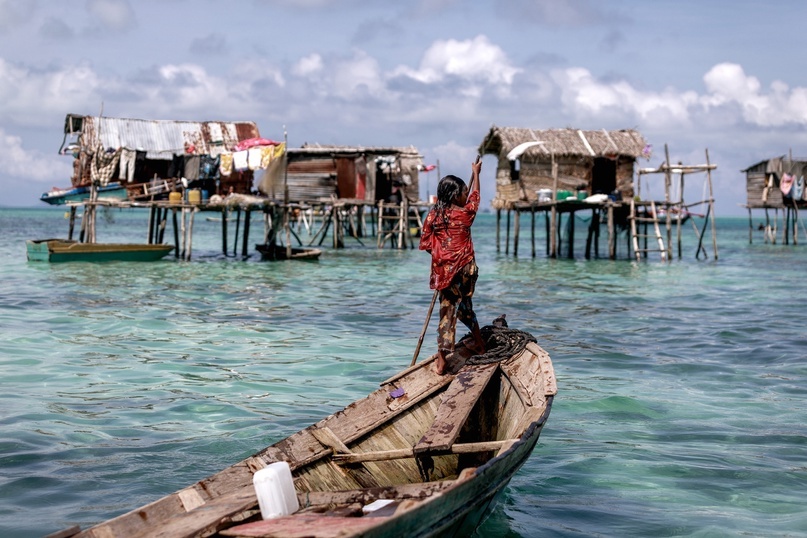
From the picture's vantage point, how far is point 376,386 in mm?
9867

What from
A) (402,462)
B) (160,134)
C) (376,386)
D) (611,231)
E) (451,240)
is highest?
(160,134)

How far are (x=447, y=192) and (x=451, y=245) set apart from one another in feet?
1.42

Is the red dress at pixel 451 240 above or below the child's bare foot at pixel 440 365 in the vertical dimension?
above

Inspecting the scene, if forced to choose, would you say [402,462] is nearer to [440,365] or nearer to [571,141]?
[440,365]

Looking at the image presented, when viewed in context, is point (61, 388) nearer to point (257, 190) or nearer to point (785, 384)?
point (785, 384)

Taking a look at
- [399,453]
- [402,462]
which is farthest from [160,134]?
[399,453]

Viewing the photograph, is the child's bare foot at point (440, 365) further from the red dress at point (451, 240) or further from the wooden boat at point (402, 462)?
the red dress at point (451, 240)

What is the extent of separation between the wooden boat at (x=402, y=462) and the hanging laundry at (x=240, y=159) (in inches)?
920

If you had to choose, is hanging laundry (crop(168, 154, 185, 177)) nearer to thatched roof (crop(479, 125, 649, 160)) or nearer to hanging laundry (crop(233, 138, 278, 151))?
hanging laundry (crop(233, 138, 278, 151))

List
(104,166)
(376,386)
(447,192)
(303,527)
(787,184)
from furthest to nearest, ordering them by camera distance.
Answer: (787,184) → (104,166) → (376,386) → (447,192) → (303,527)

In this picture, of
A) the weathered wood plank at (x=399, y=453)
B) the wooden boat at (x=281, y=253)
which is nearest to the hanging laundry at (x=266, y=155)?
the wooden boat at (x=281, y=253)

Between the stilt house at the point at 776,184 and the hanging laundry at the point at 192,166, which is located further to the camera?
the stilt house at the point at 776,184

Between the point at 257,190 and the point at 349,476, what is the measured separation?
90.7ft

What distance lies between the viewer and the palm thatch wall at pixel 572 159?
98.8ft
